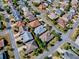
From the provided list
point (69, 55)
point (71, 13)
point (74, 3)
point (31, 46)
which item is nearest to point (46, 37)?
point (31, 46)

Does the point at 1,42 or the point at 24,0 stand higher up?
the point at 24,0

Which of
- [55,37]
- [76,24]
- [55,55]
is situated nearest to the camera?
[55,55]

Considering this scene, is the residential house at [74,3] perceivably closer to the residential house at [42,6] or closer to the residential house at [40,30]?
the residential house at [42,6]

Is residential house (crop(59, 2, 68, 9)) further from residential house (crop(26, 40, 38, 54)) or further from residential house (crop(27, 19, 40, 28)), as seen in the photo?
residential house (crop(26, 40, 38, 54))

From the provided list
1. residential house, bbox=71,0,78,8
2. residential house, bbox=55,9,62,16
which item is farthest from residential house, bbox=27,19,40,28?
residential house, bbox=71,0,78,8

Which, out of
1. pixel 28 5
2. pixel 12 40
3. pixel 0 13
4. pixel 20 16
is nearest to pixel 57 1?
pixel 28 5

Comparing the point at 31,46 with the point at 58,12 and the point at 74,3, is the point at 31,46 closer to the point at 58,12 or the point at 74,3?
the point at 58,12

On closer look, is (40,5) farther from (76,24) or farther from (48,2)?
(76,24)

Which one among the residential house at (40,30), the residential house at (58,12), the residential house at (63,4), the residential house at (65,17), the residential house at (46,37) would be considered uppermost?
the residential house at (63,4)

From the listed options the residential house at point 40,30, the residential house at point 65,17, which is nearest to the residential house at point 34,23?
the residential house at point 40,30
